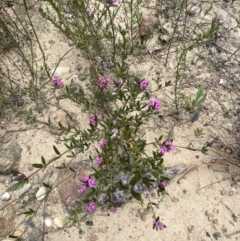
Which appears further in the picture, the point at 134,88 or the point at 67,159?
the point at 67,159

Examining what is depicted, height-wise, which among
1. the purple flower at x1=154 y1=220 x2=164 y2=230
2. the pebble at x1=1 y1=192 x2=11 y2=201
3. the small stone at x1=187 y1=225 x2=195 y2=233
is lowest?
the small stone at x1=187 y1=225 x2=195 y2=233

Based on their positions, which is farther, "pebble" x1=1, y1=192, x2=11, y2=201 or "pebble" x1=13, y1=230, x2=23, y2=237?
"pebble" x1=1, y1=192, x2=11, y2=201

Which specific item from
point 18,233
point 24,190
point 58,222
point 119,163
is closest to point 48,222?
point 58,222

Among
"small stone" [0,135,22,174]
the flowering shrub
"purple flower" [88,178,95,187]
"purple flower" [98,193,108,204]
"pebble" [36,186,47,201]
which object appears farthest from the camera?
"small stone" [0,135,22,174]

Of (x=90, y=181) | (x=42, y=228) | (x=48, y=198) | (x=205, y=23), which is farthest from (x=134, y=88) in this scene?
(x=205, y=23)

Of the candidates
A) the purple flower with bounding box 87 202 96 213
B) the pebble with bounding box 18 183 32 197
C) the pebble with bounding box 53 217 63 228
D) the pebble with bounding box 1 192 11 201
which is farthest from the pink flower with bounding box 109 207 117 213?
the pebble with bounding box 1 192 11 201

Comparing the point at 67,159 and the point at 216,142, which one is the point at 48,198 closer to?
the point at 67,159

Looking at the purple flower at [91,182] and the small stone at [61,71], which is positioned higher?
the small stone at [61,71]

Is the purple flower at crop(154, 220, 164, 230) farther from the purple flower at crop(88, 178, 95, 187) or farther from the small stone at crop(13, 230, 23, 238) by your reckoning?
the small stone at crop(13, 230, 23, 238)

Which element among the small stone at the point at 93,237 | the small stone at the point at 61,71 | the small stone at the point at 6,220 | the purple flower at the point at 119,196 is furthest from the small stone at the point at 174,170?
the small stone at the point at 61,71

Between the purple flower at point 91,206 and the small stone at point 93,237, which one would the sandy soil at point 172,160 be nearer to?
the small stone at point 93,237

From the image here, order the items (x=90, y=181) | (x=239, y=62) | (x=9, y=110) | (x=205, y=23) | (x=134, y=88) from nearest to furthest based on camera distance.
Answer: (x=90, y=181) → (x=134, y=88) → (x=9, y=110) → (x=239, y=62) → (x=205, y=23)
